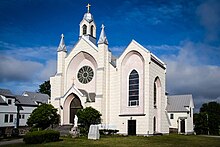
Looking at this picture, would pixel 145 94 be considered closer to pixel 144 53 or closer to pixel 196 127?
pixel 144 53

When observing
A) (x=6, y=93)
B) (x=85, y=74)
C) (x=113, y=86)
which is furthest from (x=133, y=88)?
(x=6, y=93)

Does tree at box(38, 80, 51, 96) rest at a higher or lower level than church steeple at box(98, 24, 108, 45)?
lower

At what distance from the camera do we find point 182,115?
6475 cm

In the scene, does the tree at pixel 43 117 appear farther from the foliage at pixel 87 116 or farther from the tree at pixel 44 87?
A: the tree at pixel 44 87

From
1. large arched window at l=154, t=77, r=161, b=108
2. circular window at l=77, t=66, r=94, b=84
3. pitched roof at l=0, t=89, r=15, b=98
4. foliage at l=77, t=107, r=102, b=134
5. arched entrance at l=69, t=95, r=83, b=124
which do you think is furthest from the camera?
pitched roof at l=0, t=89, r=15, b=98

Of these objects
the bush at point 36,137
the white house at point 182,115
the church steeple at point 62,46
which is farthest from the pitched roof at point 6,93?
the white house at point 182,115

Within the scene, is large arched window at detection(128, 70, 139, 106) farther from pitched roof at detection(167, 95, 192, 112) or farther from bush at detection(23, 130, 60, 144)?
bush at detection(23, 130, 60, 144)

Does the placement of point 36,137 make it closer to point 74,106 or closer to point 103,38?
point 74,106

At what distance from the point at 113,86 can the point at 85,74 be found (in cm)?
705

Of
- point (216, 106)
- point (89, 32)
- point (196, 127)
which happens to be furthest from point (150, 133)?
point (216, 106)

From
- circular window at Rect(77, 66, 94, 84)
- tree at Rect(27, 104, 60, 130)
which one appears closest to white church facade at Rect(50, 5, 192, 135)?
circular window at Rect(77, 66, 94, 84)

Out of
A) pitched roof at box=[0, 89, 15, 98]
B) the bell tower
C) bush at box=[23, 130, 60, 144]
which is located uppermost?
the bell tower

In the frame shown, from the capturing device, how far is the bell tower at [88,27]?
197ft

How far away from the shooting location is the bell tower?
60031 mm
